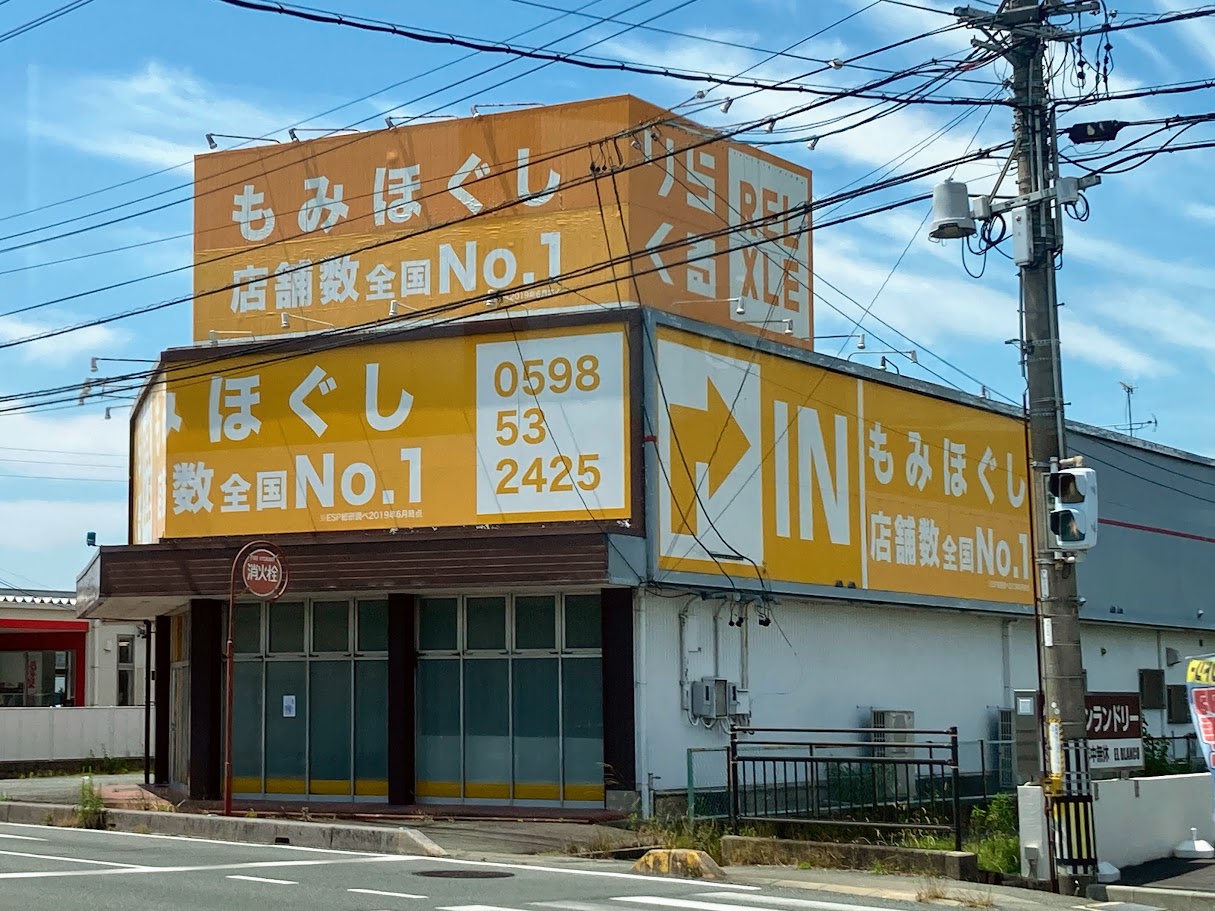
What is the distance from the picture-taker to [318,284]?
26469mm

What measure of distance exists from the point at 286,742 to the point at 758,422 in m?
9.28

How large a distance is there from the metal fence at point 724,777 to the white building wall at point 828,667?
6 cm

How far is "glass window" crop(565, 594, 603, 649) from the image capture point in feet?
79.4

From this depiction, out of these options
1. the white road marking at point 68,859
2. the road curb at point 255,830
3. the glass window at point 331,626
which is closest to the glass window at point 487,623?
the glass window at point 331,626

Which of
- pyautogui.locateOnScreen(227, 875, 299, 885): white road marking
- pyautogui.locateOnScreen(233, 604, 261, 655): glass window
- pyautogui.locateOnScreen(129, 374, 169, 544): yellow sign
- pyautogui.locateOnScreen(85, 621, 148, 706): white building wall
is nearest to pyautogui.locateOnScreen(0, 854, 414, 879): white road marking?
pyautogui.locateOnScreen(227, 875, 299, 885): white road marking

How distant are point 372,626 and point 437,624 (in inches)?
45.4

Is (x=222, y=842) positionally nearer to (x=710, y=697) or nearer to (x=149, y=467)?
(x=710, y=697)

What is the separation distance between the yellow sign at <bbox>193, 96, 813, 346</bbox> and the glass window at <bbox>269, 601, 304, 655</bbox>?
14.9ft

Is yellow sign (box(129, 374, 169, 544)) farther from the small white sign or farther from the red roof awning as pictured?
the small white sign

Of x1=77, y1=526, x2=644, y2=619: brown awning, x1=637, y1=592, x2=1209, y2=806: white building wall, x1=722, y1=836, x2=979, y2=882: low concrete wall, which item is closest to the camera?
x1=722, y1=836, x2=979, y2=882: low concrete wall

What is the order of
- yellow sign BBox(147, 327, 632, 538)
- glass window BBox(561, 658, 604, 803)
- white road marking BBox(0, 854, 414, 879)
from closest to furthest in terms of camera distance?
1. white road marking BBox(0, 854, 414, 879)
2. glass window BBox(561, 658, 604, 803)
3. yellow sign BBox(147, 327, 632, 538)

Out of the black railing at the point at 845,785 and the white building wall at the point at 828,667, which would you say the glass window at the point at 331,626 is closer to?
the white building wall at the point at 828,667

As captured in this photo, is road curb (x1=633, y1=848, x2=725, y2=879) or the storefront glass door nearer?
road curb (x1=633, y1=848, x2=725, y2=879)

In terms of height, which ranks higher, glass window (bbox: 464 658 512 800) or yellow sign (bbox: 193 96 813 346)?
yellow sign (bbox: 193 96 813 346)
